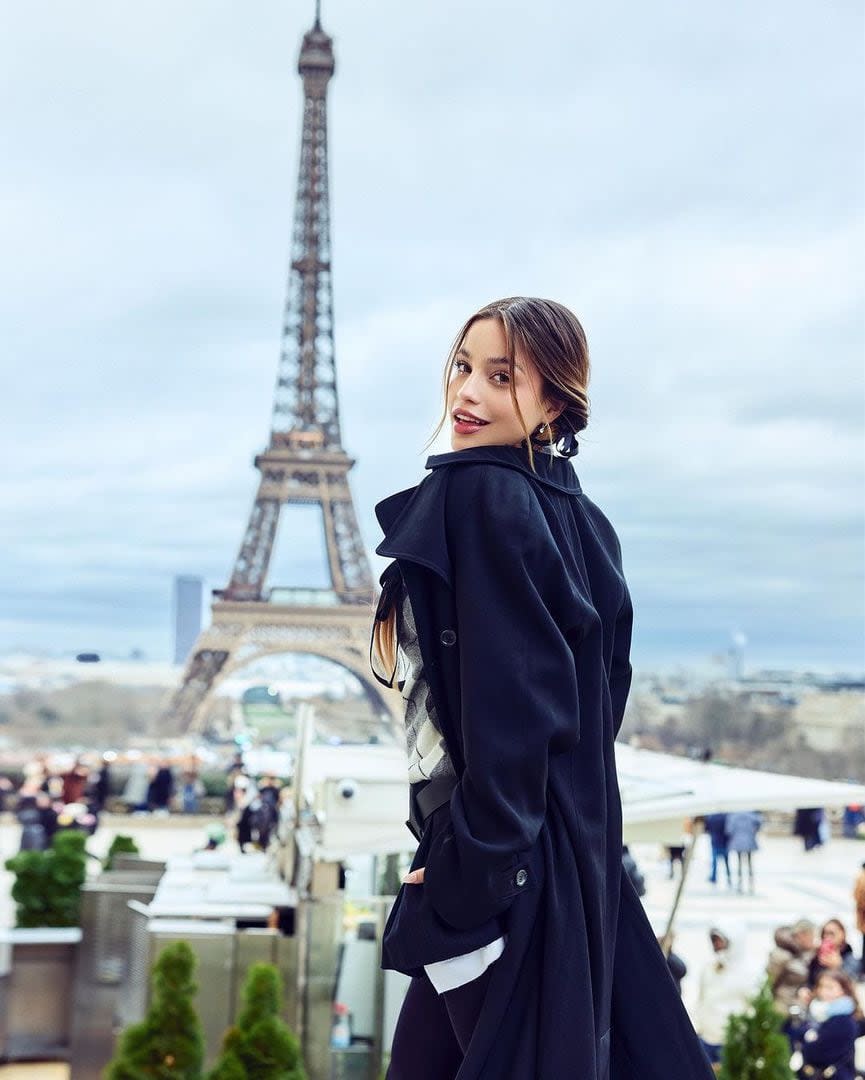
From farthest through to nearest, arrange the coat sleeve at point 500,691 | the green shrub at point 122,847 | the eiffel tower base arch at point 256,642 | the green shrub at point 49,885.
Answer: the eiffel tower base arch at point 256,642 → the green shrub at point 122,847 → the green shrub at point 49,885 → the coat sleeve at point 500,691

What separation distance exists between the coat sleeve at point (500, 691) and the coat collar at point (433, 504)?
17mm

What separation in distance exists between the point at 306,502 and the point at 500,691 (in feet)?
68.7

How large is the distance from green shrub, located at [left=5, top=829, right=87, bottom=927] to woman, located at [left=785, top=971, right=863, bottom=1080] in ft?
9.73

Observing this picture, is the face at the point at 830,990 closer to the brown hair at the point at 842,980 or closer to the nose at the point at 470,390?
the brown hair at the point at 842,980

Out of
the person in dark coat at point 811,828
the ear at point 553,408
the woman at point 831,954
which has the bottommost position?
the woman at point 831,954

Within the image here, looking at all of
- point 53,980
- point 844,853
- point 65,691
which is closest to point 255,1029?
point 53,980

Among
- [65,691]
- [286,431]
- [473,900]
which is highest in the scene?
[286,431]

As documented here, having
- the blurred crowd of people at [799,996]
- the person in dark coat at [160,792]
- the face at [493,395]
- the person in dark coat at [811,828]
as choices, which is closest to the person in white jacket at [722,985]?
the blurred crowd of people at [799,996]

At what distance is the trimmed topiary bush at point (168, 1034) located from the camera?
3.34 metres

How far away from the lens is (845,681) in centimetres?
1661

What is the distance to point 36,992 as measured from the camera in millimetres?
4730

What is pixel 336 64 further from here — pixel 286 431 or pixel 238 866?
pixel 238 866

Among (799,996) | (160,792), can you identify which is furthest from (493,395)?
(160,792)

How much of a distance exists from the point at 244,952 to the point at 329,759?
2.84ft
